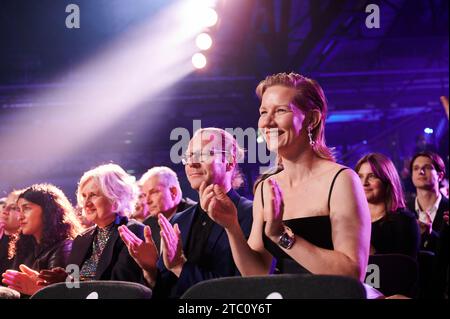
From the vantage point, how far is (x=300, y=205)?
6.59 ft

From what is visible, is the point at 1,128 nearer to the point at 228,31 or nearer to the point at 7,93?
the point at 7,93

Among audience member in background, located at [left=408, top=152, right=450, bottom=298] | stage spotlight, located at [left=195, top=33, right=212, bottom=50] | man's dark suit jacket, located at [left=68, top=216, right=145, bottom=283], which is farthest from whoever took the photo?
stage spotlight, located at [left=195, top=33, right=212, bottom=50]

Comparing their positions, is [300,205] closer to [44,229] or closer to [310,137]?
[310,137]

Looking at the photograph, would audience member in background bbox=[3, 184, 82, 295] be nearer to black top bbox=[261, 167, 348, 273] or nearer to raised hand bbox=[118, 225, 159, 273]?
raised hand bbox=[118, 225, 159, 273]

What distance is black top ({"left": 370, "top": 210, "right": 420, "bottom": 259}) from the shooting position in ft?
9.53

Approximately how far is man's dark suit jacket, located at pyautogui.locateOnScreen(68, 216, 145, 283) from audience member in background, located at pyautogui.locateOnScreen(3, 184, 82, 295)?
0.55ft

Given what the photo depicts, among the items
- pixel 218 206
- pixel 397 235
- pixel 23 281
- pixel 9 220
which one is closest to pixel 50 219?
pixel 23 281

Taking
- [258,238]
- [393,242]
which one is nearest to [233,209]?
[258,238]

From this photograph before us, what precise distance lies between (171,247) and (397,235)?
3.90 feet

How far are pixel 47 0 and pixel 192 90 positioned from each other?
287 cm

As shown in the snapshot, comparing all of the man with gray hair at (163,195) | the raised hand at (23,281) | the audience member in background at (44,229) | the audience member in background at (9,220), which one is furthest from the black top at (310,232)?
the audience member in background at (9,220)

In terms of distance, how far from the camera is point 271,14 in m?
5.55

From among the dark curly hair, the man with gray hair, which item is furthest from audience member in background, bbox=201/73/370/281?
the man with gray hair

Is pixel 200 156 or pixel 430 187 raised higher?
pixel 200 156
